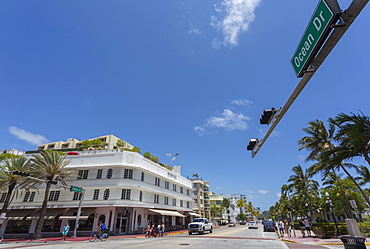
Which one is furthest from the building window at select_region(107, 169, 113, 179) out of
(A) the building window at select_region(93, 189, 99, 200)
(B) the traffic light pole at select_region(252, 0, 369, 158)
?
(B) the traffic light pole at select_region(252, 0, 369, 158)

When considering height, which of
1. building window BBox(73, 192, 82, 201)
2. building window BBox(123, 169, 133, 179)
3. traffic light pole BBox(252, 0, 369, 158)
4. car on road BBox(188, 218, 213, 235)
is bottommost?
car on road BBox(188, 218, 213, 235)

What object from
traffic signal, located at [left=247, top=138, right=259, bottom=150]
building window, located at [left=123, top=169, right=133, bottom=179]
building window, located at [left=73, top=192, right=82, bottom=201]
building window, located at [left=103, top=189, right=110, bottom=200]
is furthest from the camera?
building window, located at [left=123, top=169, right=133, bottom=179]

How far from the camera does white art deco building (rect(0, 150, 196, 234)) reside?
1114 inches

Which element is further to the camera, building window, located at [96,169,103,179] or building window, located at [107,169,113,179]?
building window, located at [96,169,103,179]

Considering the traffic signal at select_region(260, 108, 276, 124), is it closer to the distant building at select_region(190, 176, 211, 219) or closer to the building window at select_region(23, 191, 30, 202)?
the building window at select_region(23, 191, 30, 202)

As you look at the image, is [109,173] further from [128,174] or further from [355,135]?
[355,135]

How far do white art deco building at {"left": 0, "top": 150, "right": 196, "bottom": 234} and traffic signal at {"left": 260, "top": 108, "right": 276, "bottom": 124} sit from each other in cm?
2622

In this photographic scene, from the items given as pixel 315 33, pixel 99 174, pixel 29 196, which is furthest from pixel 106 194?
pixel 315 33

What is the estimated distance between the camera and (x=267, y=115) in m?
5.91

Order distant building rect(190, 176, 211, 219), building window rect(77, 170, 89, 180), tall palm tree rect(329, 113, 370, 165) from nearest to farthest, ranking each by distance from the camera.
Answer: tall palm tree rect(329, 113, 370, 165), building window rect(77, 170, 89, 180), distant building rect(190, 176, 211, 219)

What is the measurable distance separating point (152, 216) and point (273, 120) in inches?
1370

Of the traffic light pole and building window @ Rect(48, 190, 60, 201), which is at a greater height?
building window @ Rect(48, 190, 60, 201)

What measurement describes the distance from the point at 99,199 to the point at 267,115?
2864 centimetres


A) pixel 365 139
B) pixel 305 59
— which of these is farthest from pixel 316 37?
pixel 365 139
